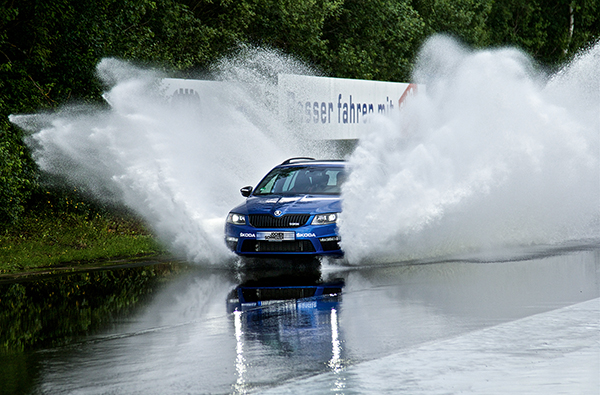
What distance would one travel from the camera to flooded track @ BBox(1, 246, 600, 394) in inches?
242

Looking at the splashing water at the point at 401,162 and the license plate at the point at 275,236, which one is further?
the splashing water at the point at 401,162

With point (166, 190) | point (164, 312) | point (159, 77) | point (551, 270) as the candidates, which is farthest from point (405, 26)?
point (164, 312)

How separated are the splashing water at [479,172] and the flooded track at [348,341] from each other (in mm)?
2369

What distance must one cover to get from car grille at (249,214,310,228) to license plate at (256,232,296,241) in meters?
0.14

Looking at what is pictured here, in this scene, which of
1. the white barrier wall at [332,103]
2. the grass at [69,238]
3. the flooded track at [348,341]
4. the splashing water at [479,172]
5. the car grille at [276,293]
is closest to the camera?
the flooded track at [348,341]

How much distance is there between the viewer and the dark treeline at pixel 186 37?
1820 cm

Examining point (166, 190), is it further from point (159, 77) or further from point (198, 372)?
point (198, 372)

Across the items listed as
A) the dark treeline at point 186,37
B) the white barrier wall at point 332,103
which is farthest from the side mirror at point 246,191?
the white barrier wall at point 332,103

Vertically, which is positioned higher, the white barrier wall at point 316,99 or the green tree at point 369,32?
the green tree at point 369,32

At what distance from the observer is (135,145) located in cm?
1694

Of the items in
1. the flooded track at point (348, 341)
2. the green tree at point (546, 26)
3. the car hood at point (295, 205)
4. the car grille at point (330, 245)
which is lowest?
the flooded track at point (348, 341)

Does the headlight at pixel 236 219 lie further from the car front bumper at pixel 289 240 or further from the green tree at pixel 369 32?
the green tree at pixel 369 32

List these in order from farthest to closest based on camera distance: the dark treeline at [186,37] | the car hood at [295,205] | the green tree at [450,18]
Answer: the green tree at [450,18] → the dark treeline at [186,37] → the car hood at [295,205]

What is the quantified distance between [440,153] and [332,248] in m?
3.38
